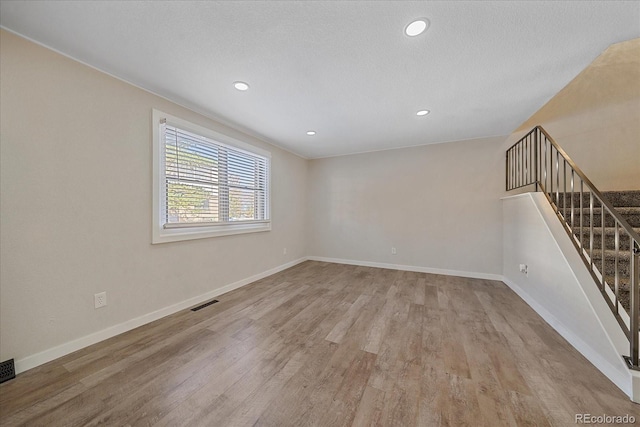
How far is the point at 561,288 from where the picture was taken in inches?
78.9

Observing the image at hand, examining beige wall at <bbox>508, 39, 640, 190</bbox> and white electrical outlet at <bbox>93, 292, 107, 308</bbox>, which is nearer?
white electrical outlet at <bbox>93, 292, 107, 308</bbox>

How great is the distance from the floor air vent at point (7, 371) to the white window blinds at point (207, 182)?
1345 millimetres

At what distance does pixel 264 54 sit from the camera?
170 cm

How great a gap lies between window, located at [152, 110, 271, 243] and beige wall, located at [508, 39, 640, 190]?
14.7 ft

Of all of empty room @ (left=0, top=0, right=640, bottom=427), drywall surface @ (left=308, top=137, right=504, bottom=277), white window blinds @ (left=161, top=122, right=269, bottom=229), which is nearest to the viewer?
empty room @ (left=0, top=0, right=640, bottom=427)

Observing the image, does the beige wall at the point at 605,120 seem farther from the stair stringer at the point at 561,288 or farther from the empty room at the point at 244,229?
the stair stringer at the point at 561,288

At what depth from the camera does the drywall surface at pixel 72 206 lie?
59.9 inches

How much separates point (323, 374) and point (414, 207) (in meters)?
3.46

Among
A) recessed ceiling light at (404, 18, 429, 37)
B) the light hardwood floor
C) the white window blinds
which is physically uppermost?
recessed ceiling light at (404, 18, 429, 37)

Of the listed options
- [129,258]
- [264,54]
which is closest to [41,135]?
[129,258]

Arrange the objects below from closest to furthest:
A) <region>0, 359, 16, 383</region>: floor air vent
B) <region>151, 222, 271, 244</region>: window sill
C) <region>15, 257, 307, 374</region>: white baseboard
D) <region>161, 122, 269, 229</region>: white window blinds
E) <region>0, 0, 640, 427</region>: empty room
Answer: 1. <region>0, 0, 640, 427</region>: empty room
2. <region>0, 359, 16, 383</region>: floor air vent
3. <region>15, 257, 307, 374</region>: white baseboard
4. <region>151, 222, 271, 244</region>: window sill
5. <region>161, 122, 269, 229</region>: white window blinds

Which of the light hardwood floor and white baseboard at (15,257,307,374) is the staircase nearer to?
the light hardwood floor

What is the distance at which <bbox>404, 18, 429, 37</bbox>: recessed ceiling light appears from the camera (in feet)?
4.61

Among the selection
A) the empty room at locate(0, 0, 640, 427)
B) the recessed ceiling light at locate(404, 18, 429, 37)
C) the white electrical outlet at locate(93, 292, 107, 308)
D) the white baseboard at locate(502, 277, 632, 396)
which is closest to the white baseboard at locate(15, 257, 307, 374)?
the empty room at locate(0, 0, 640, 427)
